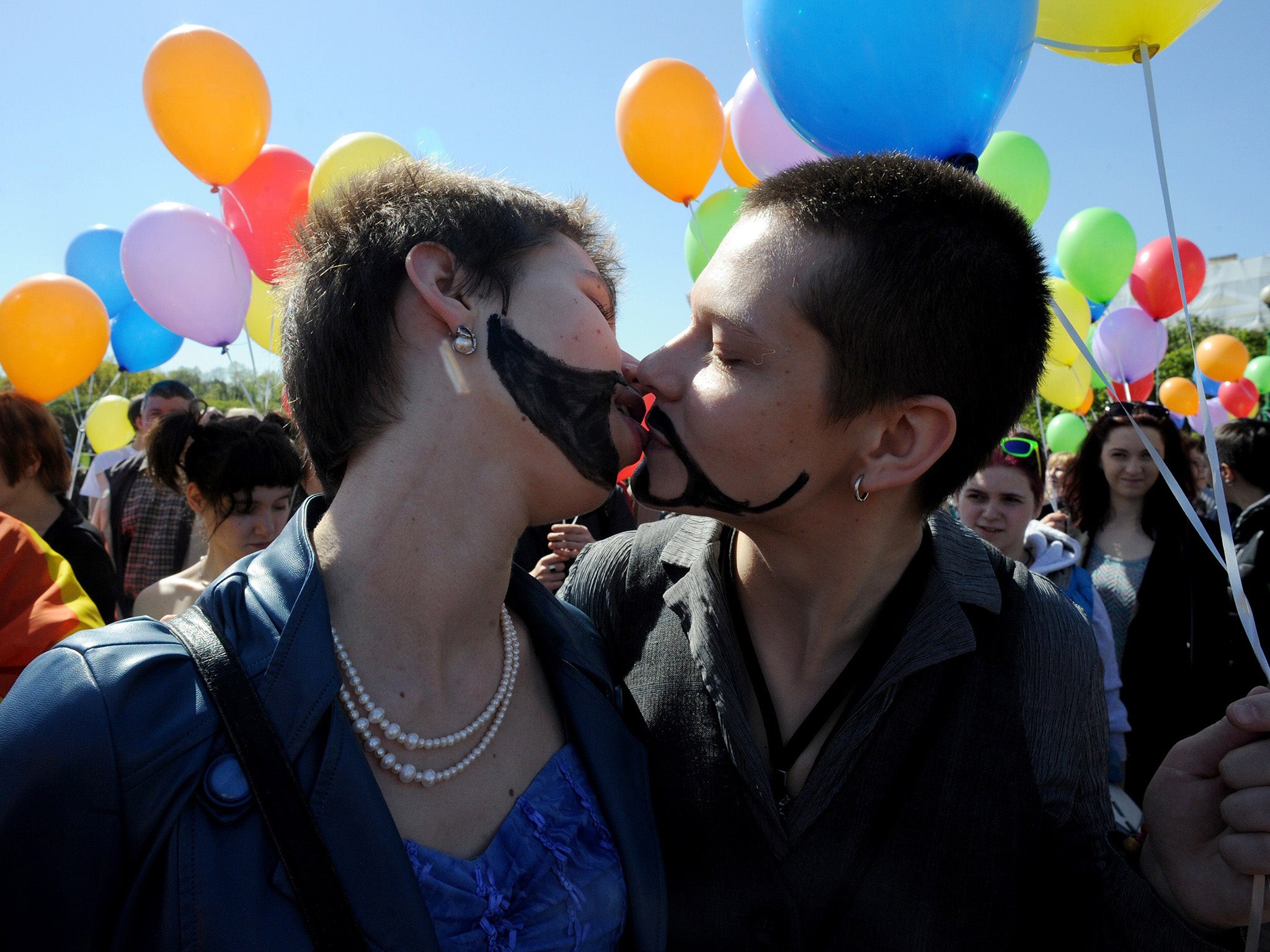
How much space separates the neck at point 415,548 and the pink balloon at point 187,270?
4573mm

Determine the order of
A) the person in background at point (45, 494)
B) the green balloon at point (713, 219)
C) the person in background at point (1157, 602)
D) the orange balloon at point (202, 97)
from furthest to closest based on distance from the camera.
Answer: the green balloon at point (713, 219), the orange balloon at point (202, 97), the person in background at point (1157, 602), the person in background at point (45, 494)

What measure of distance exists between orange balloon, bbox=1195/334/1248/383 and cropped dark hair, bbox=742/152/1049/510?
424 inches

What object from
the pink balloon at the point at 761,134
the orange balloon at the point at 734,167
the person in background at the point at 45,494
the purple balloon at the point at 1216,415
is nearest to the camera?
the person in background at the point at 45,494

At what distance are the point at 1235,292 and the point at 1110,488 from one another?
3568cm

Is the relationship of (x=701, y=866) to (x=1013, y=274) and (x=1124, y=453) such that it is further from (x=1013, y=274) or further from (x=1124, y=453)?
(x=1124, y=453)

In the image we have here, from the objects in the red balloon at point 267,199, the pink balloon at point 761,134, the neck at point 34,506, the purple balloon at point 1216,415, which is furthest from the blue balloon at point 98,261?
the purple balloon at point 1216,415

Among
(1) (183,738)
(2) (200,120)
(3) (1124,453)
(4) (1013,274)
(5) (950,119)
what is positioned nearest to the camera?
(1) (183,738)

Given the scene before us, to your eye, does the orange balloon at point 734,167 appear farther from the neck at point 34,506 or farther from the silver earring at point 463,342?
the silver earring at point 463,342

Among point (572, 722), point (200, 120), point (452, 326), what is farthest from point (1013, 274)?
point (200, 120)

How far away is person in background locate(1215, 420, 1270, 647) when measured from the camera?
4062 millimetres

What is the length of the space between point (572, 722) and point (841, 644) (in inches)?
24.8

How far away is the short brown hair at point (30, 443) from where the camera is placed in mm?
3816

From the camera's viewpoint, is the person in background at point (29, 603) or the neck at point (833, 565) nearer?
the neck at point (833, 565)

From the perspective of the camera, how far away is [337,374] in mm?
1550
